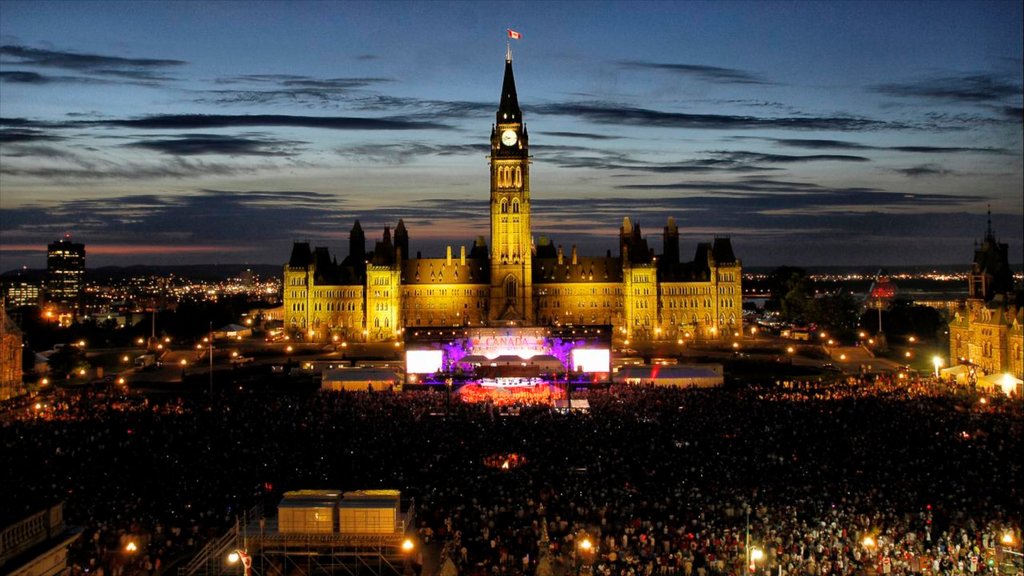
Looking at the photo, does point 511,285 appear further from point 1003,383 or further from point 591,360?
point 1003,383

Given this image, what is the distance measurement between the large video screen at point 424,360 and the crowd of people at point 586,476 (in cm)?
1658

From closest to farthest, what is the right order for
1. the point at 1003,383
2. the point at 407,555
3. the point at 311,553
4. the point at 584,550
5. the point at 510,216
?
the point at 311,553 → the point at 407,555 → the point at 584,550 → the point at 1003,383 → the point at 510,216

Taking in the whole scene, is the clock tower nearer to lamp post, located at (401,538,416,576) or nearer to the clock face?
the clock face

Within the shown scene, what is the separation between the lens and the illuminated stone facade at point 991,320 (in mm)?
61562

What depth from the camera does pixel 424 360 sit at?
65.8m

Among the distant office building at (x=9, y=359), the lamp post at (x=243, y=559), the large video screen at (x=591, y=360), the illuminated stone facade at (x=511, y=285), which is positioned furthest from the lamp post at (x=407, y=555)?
the illuminated stone facade at (x=511, y=285)

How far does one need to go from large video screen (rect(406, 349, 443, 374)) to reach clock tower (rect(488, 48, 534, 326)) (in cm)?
3990

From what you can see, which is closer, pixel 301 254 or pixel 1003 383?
pixel 1003 383

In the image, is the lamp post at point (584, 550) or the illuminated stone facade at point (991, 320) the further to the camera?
the illuminated stone facade at point (991, 320)

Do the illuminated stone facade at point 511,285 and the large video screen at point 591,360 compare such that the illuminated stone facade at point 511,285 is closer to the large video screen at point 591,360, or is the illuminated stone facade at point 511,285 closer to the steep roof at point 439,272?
the steep roof at point 439,272

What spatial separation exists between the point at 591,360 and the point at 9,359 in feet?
123

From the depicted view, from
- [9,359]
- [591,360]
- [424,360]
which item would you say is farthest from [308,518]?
[9,359]

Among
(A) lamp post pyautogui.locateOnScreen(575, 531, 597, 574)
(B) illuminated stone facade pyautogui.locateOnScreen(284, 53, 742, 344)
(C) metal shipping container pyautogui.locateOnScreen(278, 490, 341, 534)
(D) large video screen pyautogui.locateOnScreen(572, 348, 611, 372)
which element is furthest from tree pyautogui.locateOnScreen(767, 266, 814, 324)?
(C) metal shipping container pyautogui.locateOnScreen(278, 490, 341, 534)

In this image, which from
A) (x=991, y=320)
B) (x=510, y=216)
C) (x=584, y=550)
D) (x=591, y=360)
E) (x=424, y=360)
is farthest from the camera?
(x=510, y=216)
